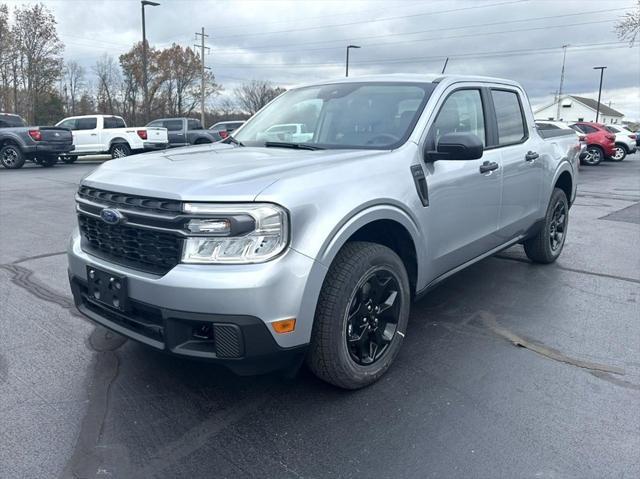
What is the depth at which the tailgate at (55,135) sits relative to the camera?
57.3 feet

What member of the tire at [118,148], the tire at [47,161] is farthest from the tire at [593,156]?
the tire at [47,161]

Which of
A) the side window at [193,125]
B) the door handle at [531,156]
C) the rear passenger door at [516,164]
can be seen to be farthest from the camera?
the side window at [193,125]

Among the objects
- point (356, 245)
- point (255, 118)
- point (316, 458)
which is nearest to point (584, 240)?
point (255, 118)

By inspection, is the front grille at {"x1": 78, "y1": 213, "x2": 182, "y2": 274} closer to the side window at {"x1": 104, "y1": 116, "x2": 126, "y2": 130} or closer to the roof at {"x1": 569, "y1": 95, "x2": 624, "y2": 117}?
the side window at {"x1": 104, "y1": 116, "x2": 126, "y2": 130}

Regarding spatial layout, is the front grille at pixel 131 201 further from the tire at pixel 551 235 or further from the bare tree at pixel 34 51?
the bare tree at pixel 34 51

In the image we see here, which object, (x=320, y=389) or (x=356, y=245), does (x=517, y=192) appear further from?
(x=320, y=389)

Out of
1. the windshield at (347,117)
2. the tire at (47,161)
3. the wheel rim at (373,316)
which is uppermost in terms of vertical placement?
the windshield at (347,117)

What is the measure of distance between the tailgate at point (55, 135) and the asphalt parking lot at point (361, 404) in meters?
14.4

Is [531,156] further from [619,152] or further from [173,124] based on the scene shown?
[619,152]

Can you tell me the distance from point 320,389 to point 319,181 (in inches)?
47.7

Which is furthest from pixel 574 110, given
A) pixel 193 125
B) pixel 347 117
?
pixel 347 117

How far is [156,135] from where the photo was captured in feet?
68.6

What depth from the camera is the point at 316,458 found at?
8.27ft

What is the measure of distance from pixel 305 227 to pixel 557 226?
4.25m
